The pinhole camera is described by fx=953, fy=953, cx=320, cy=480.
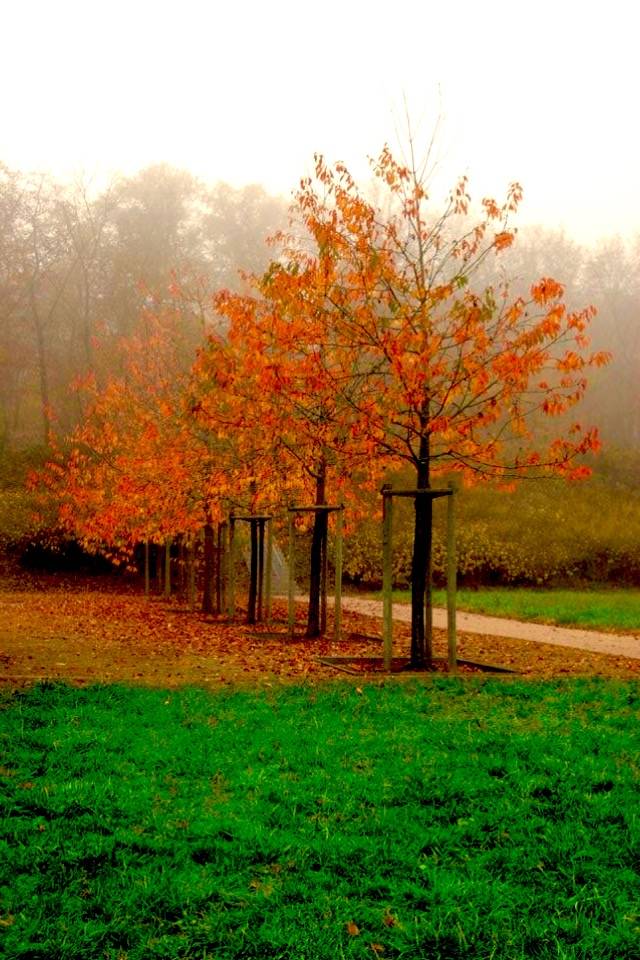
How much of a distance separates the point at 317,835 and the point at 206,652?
24.5 feet

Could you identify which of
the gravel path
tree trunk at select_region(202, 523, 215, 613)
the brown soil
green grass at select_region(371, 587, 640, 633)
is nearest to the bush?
green grass at select_region(371, 587, 640, 633)

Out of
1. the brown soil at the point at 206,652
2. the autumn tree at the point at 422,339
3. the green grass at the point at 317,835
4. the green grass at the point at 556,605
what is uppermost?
the autumn tree at the point at 422,339

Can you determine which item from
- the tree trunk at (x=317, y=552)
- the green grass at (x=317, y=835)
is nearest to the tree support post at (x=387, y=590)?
the green grass at (x=317, y=835)

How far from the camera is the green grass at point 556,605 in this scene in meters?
16.2

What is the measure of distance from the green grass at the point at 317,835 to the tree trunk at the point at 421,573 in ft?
9.42

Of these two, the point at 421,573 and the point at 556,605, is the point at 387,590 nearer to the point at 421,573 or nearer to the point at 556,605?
the point at 421,573

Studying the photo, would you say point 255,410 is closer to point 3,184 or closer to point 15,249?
point 15,249

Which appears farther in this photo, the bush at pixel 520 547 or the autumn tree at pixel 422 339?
the bush at pixel 520 547

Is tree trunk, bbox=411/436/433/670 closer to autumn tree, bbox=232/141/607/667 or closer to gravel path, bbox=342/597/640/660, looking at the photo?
autumn tree, bbox=232/141/607/667

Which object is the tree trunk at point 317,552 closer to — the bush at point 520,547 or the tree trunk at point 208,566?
the tree trunk at point 208,566

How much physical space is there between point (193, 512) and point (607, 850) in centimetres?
1305

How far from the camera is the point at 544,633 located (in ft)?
48.5

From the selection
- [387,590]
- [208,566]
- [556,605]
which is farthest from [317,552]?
[556,605]

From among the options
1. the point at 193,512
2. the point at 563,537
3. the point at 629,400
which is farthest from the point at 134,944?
the point at 629,400
